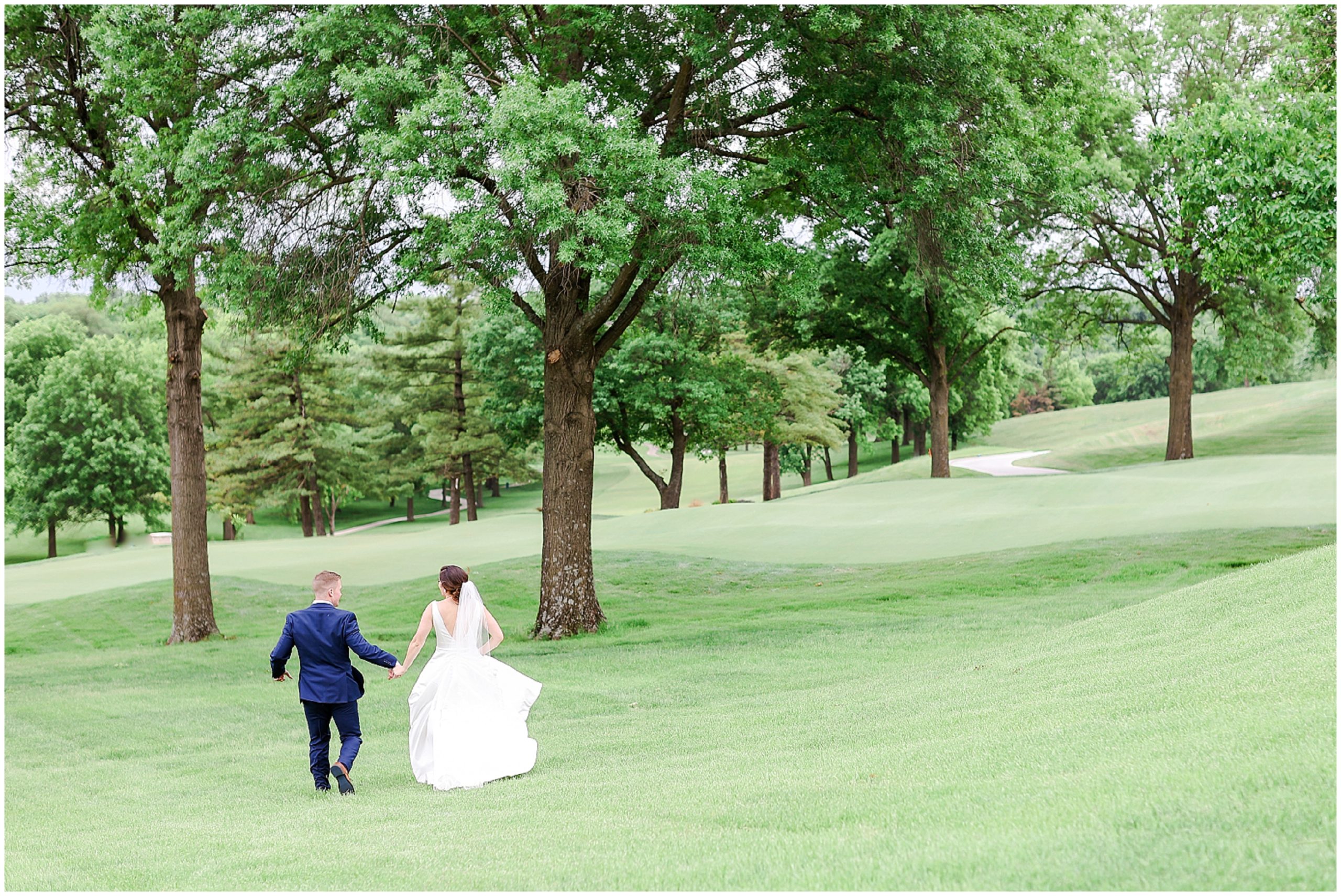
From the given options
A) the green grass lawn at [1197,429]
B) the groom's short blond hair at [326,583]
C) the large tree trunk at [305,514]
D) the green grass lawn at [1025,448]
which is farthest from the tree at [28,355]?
the groom's short blond hair at [326,583]

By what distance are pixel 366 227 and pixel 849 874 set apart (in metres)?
14.0

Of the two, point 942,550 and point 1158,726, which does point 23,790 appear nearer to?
point 1158,726

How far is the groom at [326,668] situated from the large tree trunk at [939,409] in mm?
30510

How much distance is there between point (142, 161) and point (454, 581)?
12003 mm

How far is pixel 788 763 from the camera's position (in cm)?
764

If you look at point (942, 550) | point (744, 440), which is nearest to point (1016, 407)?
point (744, 440)

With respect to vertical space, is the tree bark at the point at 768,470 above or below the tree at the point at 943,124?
below

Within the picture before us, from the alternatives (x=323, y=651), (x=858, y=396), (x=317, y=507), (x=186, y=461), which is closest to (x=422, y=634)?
(x=323, y=651)

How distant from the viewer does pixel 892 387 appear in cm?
6328

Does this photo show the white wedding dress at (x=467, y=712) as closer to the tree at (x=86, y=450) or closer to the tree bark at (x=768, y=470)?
the tree bark at (x=768, y=470)

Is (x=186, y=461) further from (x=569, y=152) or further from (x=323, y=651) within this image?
(x=323, y=651)

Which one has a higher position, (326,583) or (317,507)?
(326,583)

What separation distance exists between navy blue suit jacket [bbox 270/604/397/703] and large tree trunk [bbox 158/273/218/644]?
12.4 meters

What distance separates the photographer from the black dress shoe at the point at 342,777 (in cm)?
816
